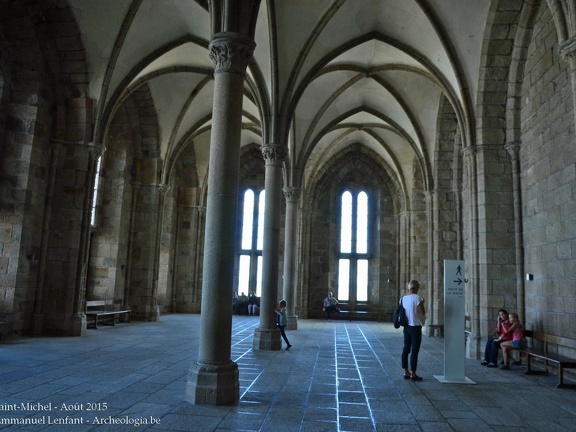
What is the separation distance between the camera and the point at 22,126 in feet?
40.6

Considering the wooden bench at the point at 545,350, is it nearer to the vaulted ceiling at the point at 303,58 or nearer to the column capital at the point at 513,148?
the column capital at the point at 513,148

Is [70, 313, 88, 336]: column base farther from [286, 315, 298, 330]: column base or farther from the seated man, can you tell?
the seated man

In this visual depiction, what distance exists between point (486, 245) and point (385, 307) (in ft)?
46.5

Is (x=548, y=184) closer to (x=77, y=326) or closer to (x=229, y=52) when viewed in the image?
(x=229, y=52)

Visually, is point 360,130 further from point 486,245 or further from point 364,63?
point 486,245

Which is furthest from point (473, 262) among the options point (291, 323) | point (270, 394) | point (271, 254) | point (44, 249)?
point (44, 249)

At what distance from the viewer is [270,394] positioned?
21.8 feet

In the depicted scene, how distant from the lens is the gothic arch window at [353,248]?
2578cm

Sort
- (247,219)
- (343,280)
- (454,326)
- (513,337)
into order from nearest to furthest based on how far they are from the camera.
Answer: (454,326), (513,337), (343,280), (247,219)

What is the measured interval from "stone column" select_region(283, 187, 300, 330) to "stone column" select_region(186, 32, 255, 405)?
9966 millimetres

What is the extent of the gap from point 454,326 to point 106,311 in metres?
12.8

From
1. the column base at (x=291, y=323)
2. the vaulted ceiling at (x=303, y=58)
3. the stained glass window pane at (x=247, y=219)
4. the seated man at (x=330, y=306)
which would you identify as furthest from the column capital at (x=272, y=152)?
the stained glass window pane at (x=247, y=219)

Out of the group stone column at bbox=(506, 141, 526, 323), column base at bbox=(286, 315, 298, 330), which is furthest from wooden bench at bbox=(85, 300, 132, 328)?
stone column at bbox=(506, 141, 526, 323)

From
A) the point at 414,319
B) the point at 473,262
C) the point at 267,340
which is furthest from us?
the point at 473,262
